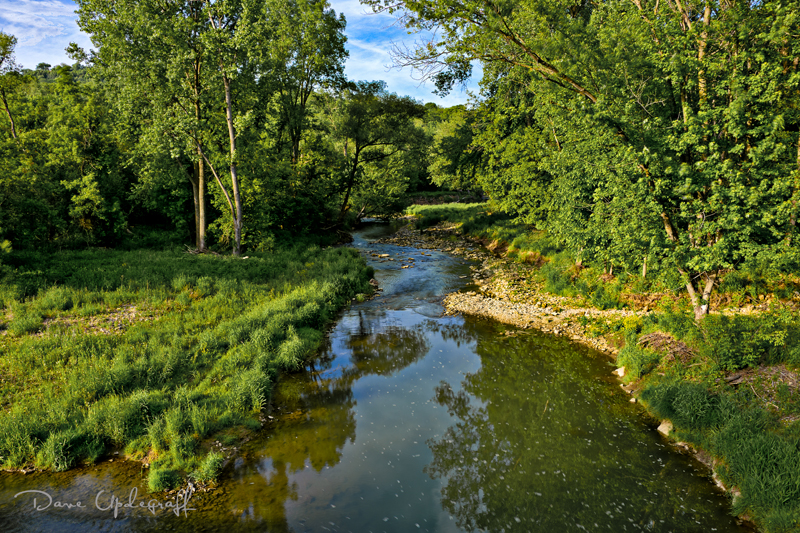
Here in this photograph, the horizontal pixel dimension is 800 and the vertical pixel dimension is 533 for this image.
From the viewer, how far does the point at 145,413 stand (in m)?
8.96

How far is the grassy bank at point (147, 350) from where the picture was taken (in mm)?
8117

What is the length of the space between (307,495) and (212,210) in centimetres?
2593

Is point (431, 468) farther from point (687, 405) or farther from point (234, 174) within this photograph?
point (234, 174)

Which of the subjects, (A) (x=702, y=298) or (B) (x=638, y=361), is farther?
(B) (x=638, y=361)

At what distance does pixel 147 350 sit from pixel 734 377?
15954 mm

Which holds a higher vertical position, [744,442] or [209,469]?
[744,442]

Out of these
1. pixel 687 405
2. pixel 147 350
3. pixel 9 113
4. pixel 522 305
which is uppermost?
pixel 9 113

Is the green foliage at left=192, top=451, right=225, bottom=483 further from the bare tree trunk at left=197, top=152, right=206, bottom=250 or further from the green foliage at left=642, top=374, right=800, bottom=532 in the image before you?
the bare tree trunk at left=197, top=152, right=206, bottom=250

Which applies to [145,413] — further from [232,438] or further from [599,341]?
[599,341]

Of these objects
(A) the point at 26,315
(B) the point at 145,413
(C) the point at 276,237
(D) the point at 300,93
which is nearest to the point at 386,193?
(D) the point at 300,93

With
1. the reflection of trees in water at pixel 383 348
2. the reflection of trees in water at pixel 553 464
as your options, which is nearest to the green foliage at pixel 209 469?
the reflection of trees in water at pixel 553 464

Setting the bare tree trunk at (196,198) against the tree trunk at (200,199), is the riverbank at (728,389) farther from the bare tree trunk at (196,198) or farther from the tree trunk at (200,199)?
the bare tree trunk at (196,198)

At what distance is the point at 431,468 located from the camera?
27.1 feet
